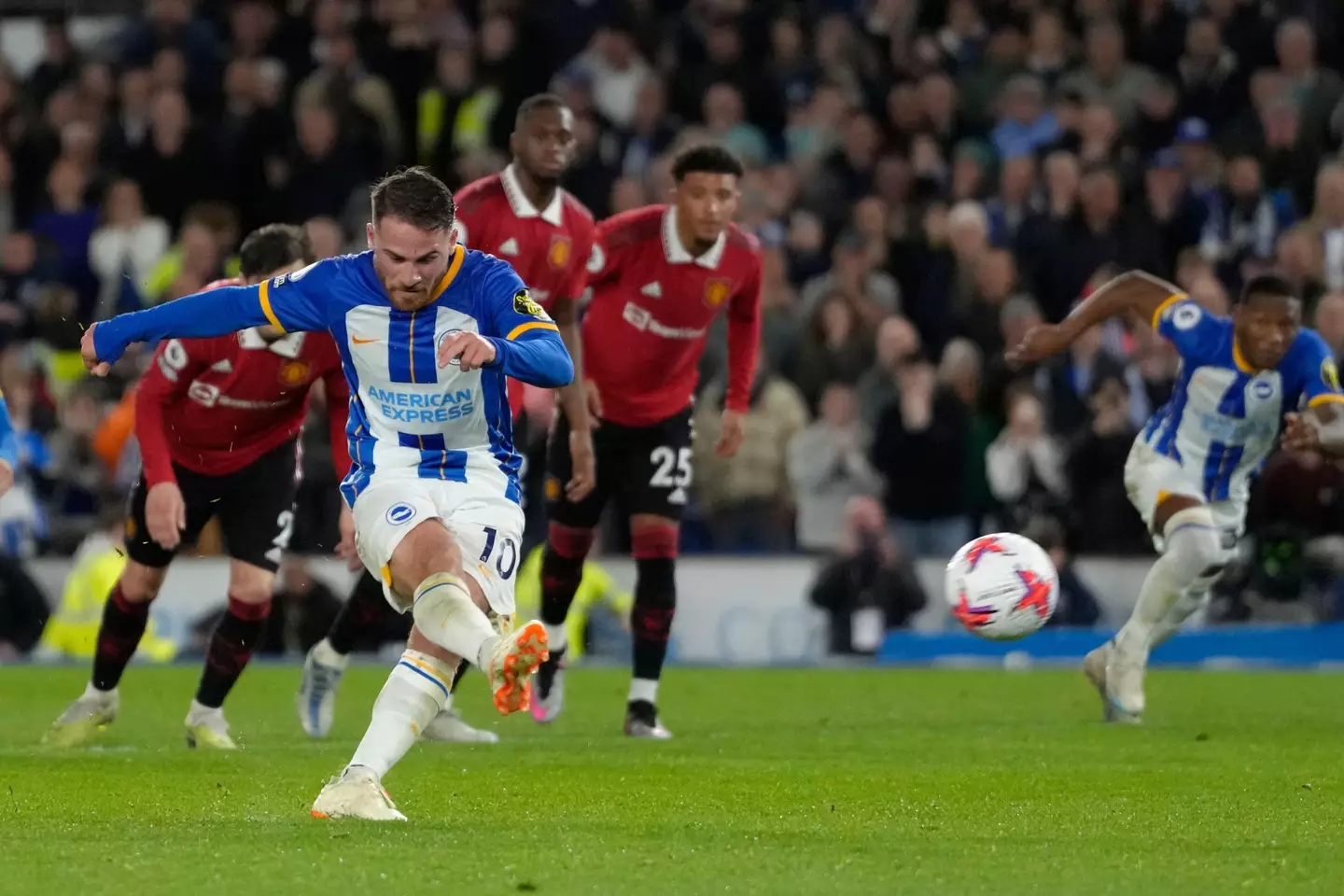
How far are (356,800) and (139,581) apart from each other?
152 inches

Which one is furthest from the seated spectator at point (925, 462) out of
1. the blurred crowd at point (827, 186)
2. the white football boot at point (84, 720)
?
the white football boot at point (84, 720)

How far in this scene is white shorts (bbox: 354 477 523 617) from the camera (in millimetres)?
6934

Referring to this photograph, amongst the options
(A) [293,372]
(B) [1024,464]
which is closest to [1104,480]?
(B) [1024,464]

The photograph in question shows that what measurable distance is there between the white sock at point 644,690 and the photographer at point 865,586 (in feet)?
19.2

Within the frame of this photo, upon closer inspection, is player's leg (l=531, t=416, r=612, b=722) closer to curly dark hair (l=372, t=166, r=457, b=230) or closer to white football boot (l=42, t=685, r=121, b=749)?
white football boot (l=42, t=685, r=121, b=749)

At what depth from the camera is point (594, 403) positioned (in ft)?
36.0

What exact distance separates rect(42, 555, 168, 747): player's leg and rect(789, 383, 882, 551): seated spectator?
25.1 feet

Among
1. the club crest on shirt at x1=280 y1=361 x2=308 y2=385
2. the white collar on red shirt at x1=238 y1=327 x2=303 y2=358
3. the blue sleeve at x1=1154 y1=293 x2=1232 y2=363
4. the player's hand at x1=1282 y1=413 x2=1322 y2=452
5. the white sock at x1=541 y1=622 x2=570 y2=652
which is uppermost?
the blue sleeve at x1=1154 y1=293 x2=1232 y2=363

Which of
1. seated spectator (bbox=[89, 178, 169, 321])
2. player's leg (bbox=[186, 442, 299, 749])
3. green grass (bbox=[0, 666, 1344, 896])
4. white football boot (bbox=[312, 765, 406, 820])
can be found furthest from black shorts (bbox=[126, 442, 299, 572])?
seated spectator (bbox=[89, 178, 169, 321])

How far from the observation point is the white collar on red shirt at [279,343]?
9.66m

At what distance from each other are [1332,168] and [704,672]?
6.33m

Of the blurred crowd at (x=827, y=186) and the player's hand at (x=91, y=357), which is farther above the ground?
the blurred crowd at (x=827, y=186)

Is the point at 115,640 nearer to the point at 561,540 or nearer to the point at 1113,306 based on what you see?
the point at 561,540

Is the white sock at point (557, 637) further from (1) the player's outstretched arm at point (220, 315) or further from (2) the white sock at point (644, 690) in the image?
(1) the player's outstretched arm at point (220, 315)
